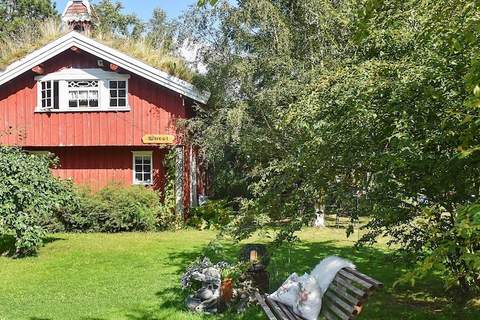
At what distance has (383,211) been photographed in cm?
567

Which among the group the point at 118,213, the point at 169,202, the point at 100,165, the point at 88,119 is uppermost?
the point at 88,119

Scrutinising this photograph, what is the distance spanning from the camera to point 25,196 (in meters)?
12.2

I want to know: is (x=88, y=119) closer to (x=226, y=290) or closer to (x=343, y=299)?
(x=226, y=290)

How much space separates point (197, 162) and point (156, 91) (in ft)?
11.2

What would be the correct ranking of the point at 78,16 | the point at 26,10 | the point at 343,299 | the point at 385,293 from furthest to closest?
the point at 26,10
the point at 78,16
the point at 385,293
the point at 343,299

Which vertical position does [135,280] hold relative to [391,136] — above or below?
below

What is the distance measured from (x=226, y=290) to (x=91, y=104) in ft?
42.0

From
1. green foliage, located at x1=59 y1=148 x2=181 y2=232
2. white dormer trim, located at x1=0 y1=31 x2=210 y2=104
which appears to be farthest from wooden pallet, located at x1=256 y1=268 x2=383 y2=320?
white dormer trim, located at x1=0 y1=31 x2=210 y2=104

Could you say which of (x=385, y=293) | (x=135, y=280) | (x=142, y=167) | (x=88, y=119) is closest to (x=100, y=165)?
(x=142, y=167)

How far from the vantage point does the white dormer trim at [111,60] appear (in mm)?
17922

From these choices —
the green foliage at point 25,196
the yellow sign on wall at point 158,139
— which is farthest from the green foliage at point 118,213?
the green foliage at point 25,196

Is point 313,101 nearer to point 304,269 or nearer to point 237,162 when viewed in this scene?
point 304,269

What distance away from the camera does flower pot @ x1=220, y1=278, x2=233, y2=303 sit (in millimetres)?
7172

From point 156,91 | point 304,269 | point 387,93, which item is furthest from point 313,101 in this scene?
point 156,91
